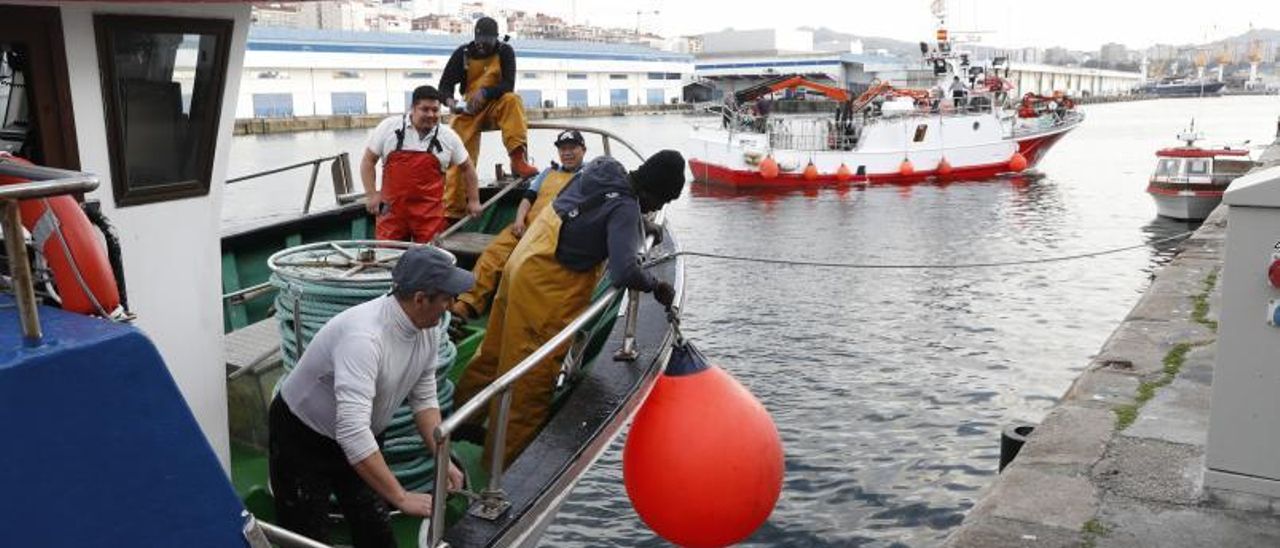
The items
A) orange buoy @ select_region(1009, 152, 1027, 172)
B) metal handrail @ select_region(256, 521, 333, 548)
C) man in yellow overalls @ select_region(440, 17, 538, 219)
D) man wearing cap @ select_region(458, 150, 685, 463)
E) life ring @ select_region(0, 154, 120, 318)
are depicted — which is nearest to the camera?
life ring @ select_region(0, 154, 120, 318)

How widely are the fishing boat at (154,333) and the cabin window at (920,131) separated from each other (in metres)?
29.1

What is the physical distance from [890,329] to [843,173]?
764 inches

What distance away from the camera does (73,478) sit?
7.72ft

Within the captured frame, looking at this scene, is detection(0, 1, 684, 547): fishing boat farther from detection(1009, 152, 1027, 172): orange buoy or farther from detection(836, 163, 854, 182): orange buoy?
detection(1009, 152, 1027, 172): orange buoy

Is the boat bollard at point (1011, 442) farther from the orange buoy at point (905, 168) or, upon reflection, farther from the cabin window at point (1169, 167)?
the orange buoy at point (905, 168)

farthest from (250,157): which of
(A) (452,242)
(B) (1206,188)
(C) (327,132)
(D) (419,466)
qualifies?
(D) (419,466)

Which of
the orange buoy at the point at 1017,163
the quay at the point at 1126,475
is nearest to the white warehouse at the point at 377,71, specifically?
the orange buoy at the point at 1017,163

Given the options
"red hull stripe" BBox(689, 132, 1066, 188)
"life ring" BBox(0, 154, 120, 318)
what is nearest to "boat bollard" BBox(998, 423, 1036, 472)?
"life ring" BBox(0, 154, 120, 318)

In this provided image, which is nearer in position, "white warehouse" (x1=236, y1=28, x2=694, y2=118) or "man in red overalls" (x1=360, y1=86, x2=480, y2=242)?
"man in red overalls" (x1=360, y1=86, x2=480, y2=242)

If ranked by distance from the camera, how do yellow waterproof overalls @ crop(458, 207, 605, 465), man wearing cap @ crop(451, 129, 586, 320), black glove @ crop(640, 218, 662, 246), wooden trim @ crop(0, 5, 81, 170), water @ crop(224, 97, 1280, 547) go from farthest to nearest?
water @ crop(224, 97, 1280, 547) < black glove @ crop(640, 218, 662, 246) < man wearing cap @ crop(451, 129, 586, 320) < yellow waterproof overalls @ crop(458, 207, 605, 465) < wooden trim @ crop(0, 5, 81, 170)

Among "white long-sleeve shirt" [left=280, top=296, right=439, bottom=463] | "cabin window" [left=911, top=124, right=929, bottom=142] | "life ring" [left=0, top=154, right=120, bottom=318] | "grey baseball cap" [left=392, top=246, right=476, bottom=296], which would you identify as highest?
"life ring" [left=0, top=154, right=120, bottom=318]

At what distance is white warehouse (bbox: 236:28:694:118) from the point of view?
6106 centimetres

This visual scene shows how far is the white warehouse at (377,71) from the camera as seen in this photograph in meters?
61.1

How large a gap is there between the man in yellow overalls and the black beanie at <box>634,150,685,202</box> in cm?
337
